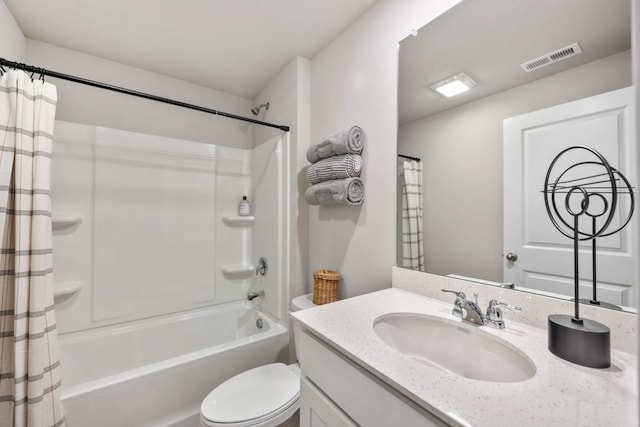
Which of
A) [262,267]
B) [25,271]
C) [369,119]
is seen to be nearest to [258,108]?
[369,119]

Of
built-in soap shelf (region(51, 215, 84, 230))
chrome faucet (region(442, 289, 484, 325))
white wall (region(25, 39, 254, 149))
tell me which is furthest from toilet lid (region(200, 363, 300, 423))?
white wall (region(25, 39, 254, 149))

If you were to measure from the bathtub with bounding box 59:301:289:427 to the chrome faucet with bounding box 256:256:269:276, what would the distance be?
1.09ft

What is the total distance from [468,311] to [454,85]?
901mm

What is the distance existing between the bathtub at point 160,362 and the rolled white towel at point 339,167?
1.10 meters

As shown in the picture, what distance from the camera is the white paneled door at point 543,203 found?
69 cm

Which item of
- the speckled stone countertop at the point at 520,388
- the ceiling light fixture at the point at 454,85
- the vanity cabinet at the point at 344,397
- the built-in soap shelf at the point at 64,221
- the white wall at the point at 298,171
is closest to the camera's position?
the speckled stone countertop at the point at 520,388

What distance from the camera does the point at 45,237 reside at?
3.76 ft

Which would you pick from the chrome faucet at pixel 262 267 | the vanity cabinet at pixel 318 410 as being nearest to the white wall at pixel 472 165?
the vanity cabinet at pixel 318 410

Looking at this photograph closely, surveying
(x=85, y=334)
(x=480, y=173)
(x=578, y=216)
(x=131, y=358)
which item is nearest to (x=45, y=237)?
(x=85, y=334)

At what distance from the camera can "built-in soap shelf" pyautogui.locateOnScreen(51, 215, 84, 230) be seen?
5.33ft

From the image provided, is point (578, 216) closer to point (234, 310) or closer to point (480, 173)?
point (480, 173)

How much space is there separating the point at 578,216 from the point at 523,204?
182 millimetres

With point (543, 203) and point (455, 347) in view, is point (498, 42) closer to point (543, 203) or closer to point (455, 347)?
point (543, 203)

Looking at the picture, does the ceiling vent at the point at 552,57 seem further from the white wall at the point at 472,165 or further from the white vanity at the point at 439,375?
the white vanity at the point at 439,375
